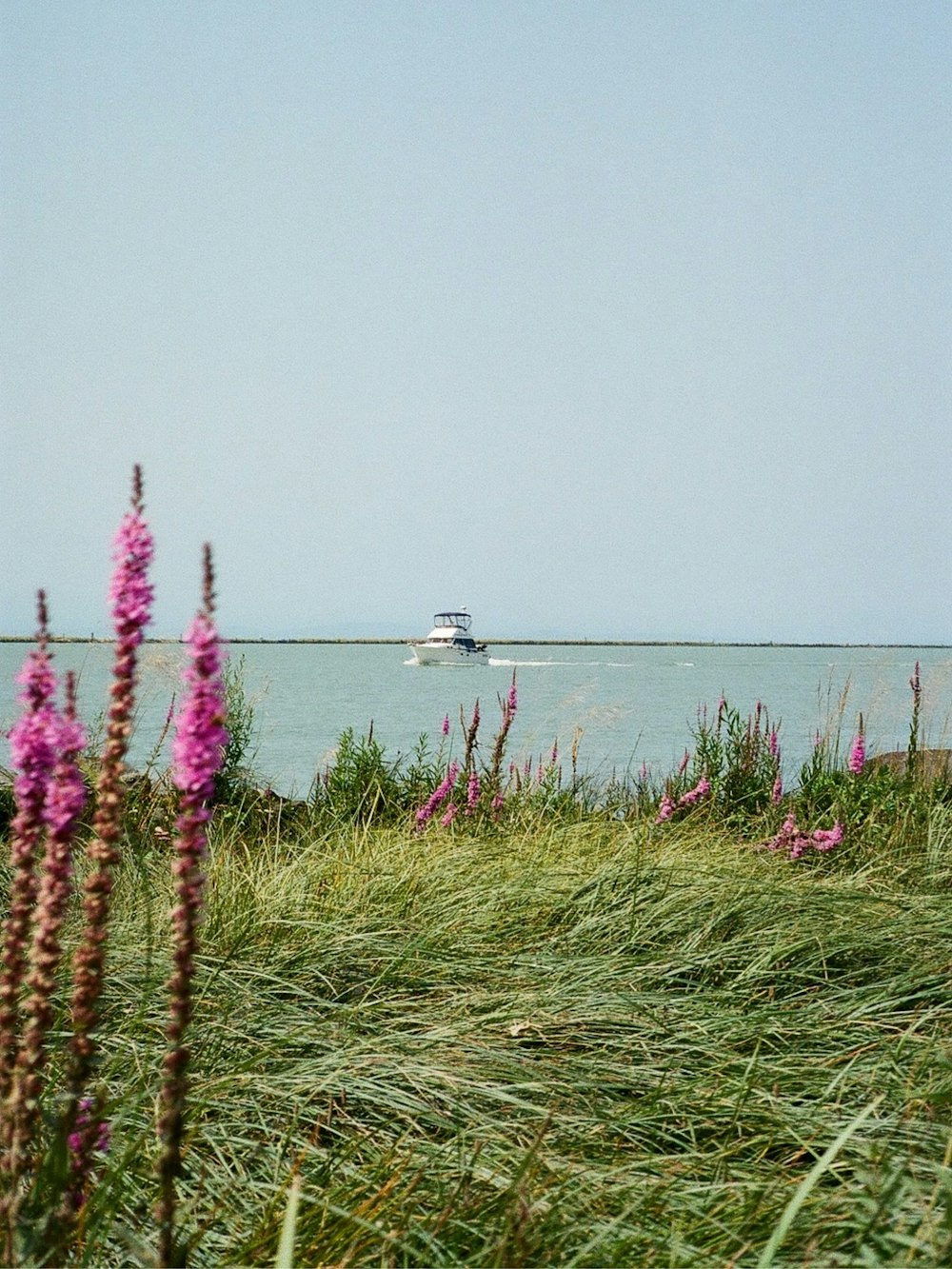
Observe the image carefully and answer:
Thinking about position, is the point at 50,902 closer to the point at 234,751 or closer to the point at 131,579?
the point at 131,579

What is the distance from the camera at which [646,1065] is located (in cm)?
315

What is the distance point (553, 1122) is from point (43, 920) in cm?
160

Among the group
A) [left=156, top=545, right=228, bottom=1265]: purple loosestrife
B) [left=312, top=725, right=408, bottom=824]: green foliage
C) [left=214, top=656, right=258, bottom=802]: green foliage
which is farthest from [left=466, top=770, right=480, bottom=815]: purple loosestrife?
[left=156, top=545, right=228, bottom=1265]: purple loosestrife

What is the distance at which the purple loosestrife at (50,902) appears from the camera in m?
1.54

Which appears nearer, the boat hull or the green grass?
the green grass

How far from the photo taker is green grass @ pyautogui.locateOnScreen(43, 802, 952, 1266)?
2.14 meters

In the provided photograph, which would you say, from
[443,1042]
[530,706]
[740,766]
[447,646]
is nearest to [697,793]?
[740,766]

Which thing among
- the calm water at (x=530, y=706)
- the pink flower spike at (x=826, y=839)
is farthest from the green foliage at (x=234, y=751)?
the pink flower spike at (x=826, y=839)

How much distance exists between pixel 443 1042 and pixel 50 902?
179cm

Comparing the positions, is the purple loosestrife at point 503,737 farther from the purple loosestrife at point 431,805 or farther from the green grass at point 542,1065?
the green grass at point 542,1065

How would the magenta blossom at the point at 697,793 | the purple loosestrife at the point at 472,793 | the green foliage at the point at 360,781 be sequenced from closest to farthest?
the purple loosestrife at the point at 472,793 → the magenta blossom at the point at 697,793 → the green foliage at the point at 360,781

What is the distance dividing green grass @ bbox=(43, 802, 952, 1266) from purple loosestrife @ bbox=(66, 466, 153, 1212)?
0.33 meters

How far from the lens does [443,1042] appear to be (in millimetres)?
3172

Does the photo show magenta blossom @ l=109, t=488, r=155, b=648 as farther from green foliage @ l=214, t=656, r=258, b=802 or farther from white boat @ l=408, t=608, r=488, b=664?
white boat @ l=408, t=608, r=488, b=664
